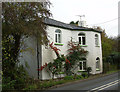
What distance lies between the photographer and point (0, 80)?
831 cm

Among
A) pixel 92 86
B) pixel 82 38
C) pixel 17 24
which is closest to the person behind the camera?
pixel 17 24

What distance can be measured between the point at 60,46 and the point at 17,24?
21.2ft

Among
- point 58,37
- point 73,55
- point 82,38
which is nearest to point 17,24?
point 58,37

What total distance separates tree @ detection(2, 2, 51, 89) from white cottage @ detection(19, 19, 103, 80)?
1.74 meters

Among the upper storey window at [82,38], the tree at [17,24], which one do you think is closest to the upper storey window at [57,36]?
the upper storey window at [82,38]

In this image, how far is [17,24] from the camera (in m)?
9.41

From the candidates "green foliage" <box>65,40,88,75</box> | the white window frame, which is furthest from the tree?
"green foliage" <box>65,40,88,75</box>

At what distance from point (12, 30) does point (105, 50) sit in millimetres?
19958

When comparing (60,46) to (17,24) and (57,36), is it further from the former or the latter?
(17,24)

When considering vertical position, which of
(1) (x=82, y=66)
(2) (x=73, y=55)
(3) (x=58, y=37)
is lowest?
(1) (x=82, y=66)

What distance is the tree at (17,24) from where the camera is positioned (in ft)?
30.0

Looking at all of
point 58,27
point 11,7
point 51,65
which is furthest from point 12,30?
point 58,27

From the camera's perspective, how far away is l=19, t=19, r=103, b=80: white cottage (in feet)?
43.9

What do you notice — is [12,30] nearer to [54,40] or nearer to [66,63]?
[54,40]
